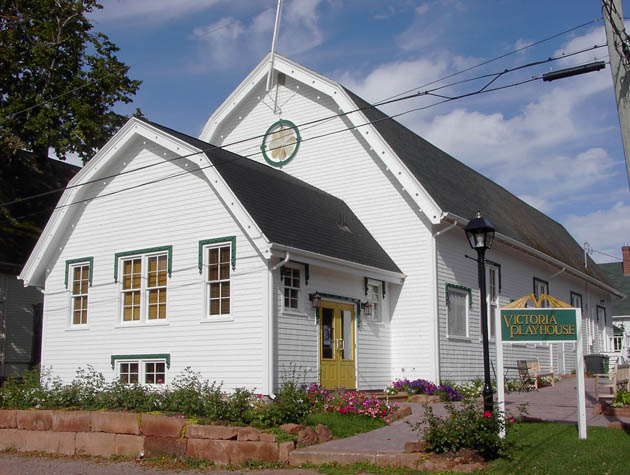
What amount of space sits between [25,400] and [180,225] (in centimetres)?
508

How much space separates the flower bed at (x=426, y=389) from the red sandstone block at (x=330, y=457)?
7095mm

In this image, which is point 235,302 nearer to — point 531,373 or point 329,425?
point 329,425

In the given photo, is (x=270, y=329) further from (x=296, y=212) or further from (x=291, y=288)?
(x=296, y=212)

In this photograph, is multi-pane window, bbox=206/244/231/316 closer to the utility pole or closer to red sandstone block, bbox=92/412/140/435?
red sandstone block, bbox=92/412/140/435

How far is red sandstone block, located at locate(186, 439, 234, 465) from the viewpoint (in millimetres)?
11375

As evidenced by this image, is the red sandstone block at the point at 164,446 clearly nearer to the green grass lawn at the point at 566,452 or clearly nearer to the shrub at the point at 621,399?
the green grass lawn at the point at 566,452

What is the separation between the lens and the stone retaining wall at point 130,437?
11227 millimetres

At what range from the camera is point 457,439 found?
973cm

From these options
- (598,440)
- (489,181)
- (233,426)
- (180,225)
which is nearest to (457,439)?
(598,440)

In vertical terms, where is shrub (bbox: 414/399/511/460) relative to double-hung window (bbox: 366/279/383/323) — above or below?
below

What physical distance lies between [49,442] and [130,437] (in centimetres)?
207

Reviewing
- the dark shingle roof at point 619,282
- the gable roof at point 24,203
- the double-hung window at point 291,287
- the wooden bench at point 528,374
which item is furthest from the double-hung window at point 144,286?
the dark shingle roof at point 619,282

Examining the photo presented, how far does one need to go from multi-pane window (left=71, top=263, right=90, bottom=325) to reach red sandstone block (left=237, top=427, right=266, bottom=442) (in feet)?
27.1

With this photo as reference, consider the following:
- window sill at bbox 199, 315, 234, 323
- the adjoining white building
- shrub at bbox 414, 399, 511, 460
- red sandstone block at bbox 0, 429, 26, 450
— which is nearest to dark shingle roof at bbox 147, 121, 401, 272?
the adjoining white building
